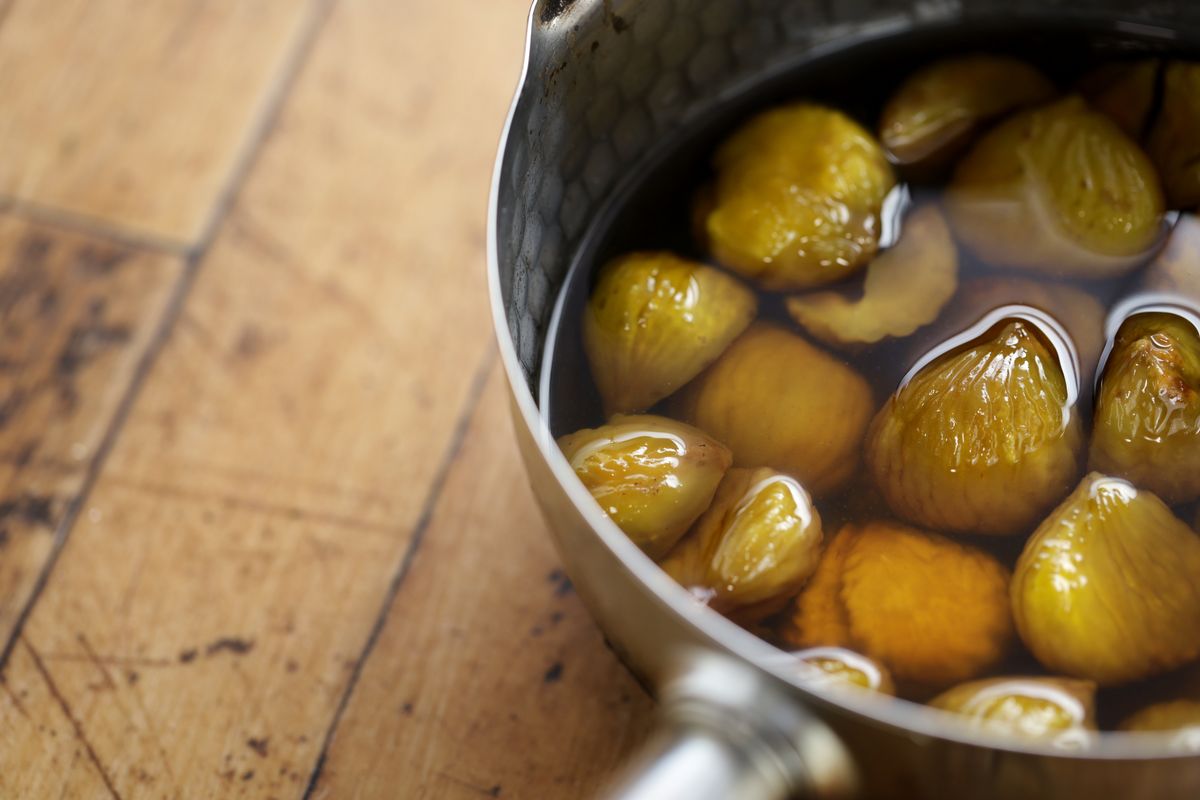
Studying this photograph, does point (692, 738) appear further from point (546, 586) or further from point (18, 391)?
point (18, 391)

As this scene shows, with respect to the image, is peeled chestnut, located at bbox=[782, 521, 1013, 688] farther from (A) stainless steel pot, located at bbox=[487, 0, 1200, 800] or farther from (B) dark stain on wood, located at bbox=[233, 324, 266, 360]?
(B) dark stain on wood, located at bbox=[233, 324, 266, 360]

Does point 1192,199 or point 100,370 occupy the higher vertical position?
point 1192,199

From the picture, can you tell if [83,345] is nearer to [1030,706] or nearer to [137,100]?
[137,100]

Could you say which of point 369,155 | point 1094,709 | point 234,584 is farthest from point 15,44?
point 1094,709

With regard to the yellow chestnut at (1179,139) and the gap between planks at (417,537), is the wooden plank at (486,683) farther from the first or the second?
the yellow chestnut at (1179,139)

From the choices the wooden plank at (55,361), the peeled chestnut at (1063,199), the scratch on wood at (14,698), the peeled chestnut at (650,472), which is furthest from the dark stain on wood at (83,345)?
the peeled chestnut at (1063,199)

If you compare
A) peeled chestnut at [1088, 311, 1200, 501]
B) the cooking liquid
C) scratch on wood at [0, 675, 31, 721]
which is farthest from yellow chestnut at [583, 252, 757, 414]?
scratch on wood at [0, 675, 31, 721]
